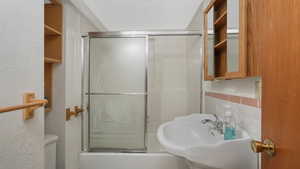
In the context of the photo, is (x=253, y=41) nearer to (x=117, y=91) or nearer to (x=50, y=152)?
(x=117, y=91)

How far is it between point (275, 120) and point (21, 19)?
47.9 inches

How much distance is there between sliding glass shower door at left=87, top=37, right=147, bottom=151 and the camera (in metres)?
2.15

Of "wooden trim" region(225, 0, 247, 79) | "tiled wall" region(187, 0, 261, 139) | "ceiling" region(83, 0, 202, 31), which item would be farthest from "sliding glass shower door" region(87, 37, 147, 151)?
"wooden trim" region(225, 0, 247, 79)

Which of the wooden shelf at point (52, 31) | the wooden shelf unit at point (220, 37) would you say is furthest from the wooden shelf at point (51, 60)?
the wooden shelf unit at point (220, 37)

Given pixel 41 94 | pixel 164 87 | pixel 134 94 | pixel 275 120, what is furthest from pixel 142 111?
pixel 275 120

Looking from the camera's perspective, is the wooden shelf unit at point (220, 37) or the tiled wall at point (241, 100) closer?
the tiled wall at point (241, 100)

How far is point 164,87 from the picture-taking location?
8.07 ft

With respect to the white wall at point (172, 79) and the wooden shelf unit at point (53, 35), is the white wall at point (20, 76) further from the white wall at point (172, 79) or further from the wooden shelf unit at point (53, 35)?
the white wall at point (172, 79)

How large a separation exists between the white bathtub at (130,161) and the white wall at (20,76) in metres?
0.97

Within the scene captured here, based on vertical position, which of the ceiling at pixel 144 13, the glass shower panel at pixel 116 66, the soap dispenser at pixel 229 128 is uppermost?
the ceiling at pixel 144 13

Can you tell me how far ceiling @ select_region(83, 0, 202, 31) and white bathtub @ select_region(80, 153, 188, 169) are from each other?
179 cm

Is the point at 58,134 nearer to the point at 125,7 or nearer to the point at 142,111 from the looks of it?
the point at 142,111

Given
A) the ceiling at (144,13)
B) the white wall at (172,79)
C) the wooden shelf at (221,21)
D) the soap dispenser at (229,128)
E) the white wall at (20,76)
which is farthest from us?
the white wall at (172,79)

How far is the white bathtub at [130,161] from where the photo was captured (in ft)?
Answer: 6.15
